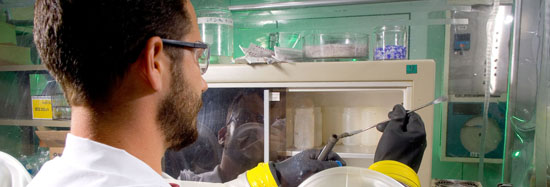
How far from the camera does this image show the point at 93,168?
599mm

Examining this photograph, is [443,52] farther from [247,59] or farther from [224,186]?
[224,186]

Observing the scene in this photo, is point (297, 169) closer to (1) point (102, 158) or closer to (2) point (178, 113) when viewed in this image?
(2) point (178, 113)

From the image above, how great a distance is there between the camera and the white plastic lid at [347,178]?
68 centimetres

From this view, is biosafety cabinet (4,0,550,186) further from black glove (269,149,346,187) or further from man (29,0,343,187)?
man (29,0,343,187)

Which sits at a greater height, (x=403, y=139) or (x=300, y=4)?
(x=300, y=4)

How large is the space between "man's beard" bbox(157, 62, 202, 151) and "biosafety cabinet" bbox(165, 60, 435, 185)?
1.63 feet

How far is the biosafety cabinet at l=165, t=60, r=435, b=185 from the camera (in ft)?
3.69

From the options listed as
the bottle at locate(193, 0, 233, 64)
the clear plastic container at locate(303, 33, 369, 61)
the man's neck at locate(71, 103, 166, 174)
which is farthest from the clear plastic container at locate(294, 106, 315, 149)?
the man's neck at locate(71, 103, 166, 174)

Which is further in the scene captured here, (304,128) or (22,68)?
(22,68)

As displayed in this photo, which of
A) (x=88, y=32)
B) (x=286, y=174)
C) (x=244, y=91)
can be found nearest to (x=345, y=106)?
(x=244, y=91)

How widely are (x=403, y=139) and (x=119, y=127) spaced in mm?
758

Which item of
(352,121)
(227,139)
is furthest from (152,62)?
(352,121)

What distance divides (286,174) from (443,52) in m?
1.05

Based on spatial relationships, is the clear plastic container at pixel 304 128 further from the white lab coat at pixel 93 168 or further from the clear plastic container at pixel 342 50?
the white lab coat at pixel 93 168
